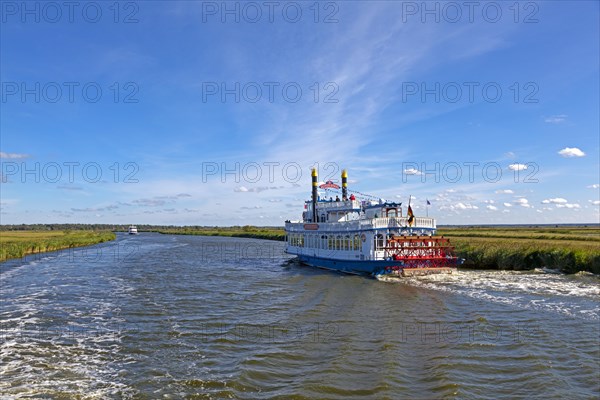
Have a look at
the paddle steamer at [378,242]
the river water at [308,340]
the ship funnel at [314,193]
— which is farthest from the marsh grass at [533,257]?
the ship funnel at [314,193]

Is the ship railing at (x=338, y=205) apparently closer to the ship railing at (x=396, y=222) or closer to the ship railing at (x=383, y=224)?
the ship railing at (x=383, y=224)

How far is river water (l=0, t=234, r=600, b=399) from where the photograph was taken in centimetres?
1321

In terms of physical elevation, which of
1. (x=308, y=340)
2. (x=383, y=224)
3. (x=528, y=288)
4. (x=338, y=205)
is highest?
(x=338, y=205)

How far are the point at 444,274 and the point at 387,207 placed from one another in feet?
26.0

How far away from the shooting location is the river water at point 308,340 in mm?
13211

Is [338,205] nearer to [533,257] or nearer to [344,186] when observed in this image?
[344,186]

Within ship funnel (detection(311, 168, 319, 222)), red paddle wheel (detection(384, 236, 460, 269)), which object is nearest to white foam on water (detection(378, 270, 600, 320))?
red paddle wheel (detection(384, 236, 460, 269))

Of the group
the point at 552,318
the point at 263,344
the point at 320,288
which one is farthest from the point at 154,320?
the point at 552,318

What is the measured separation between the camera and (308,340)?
18.1 metres

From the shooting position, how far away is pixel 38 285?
115ft

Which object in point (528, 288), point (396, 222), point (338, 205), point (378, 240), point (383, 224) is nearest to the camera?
point (528, 288)

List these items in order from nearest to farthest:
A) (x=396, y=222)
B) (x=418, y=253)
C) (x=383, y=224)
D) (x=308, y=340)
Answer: (x=308, y=340) < (x=383, y=224) < (x=396, y=222) < (x=418, y=253)

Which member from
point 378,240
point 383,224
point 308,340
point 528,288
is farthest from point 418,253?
point 308,340

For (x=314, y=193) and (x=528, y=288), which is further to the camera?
(x=314, y=193)
